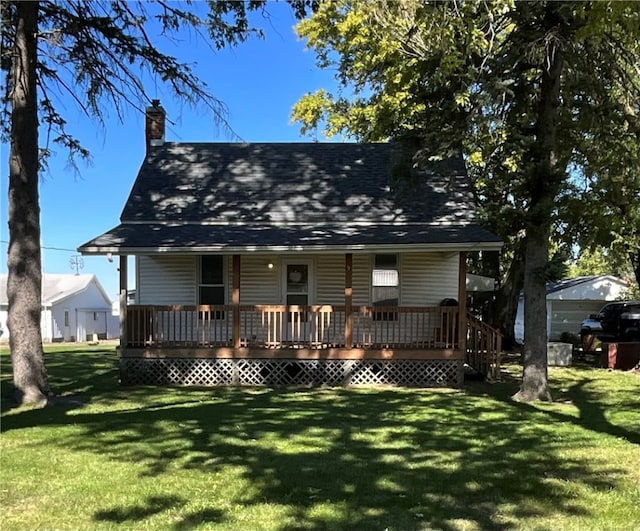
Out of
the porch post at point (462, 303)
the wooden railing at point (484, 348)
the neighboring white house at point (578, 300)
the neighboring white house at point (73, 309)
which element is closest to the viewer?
the porch post at point (462, 303)

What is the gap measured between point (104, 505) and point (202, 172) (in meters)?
12.6

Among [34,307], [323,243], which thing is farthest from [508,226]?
[34,307]

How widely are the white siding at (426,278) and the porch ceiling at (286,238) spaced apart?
1.18 meters

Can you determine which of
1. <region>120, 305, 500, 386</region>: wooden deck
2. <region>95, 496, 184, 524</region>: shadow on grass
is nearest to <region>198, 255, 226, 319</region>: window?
<region>120, 305, 500, 386</region>: wooden deck

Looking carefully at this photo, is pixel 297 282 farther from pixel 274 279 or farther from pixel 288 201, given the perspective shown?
pixel 288 201

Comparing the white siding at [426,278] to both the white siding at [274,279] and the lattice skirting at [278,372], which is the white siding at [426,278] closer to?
the white siding at [274,279]

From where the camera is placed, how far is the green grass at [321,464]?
4758 mm

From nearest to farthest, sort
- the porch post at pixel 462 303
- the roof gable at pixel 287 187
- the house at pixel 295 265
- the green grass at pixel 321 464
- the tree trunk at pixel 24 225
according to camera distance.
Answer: the green grass at pixel 321 464
the tree trunk at pixel 24 225
the porch post at pixel 462 303
the house at pixel 295 265
the roof gable at pixel 287 187

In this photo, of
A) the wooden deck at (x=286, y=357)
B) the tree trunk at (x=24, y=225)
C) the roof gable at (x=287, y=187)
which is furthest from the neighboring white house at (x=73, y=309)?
the tree trunk at (x=24, y=225)

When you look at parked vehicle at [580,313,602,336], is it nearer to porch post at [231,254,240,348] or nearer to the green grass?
the green grass

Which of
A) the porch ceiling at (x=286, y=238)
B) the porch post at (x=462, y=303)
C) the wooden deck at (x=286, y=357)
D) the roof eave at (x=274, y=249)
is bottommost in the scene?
the wooden deck at (x=286, y=357)

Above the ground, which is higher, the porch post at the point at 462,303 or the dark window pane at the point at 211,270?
the dark window pane at the point at 211,270

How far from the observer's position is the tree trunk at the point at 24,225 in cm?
978

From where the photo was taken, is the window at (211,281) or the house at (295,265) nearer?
the house at (295,265)
